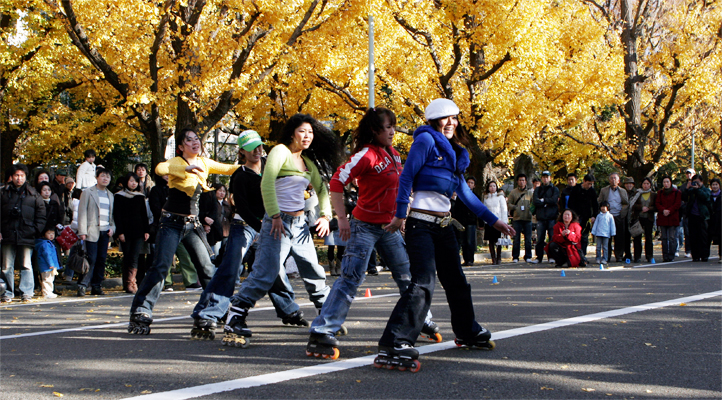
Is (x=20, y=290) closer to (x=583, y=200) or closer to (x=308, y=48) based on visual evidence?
(x=308, y=48)

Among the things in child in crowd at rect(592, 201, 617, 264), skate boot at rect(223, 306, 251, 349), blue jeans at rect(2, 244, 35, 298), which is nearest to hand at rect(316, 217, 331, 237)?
skate boot at rect(223, 306, 251, 349)

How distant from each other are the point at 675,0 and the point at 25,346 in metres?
26.5

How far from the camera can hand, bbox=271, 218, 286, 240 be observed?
19.1 feet

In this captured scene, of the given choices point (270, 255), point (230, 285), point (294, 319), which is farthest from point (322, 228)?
point (294, 319)

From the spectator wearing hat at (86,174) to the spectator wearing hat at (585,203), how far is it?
991 centimetres

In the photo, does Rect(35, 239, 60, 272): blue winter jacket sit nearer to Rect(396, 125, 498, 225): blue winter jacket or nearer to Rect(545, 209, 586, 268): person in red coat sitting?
Rect(396, 125, 498, 225): blue winter jacket

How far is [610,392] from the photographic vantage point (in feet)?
14.3

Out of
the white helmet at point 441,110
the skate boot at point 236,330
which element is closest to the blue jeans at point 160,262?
the skate boot at point 236,330

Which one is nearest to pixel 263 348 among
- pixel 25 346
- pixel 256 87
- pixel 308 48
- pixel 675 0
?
pixel 25 346

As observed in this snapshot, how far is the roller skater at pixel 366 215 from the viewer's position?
17.5ft

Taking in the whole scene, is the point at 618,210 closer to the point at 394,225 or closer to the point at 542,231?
the point at 542,231

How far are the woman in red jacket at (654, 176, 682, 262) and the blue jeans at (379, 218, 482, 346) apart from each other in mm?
11430

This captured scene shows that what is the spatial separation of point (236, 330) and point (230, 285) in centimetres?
61

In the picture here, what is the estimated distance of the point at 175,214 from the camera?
22.5 feet
